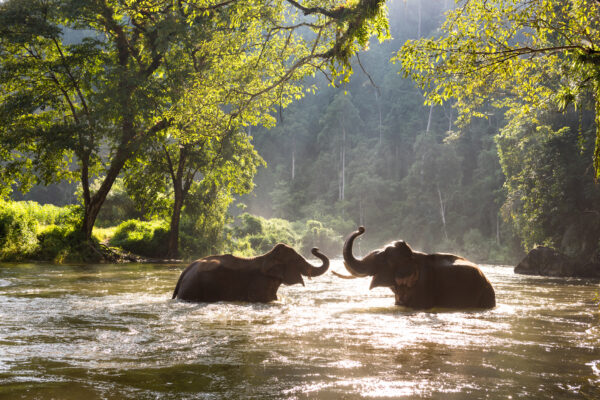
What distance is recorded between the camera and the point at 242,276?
821 cm

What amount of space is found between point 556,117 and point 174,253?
63.5ft

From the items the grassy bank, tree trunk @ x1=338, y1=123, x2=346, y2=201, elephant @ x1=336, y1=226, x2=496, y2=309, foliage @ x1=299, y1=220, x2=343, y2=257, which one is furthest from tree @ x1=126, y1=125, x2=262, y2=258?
tree trunk @ x1=338, y1=123, x2=346, y2=201

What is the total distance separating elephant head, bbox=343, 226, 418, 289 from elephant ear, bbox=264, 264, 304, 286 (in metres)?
0.89

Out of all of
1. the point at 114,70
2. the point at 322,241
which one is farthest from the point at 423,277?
the point at 322,241

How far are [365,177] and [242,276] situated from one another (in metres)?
63.5

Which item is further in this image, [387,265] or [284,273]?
[284,273]

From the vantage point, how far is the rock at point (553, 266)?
19.2 metres

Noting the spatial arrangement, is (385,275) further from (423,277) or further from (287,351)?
(287,351)

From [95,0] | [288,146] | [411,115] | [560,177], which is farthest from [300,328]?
[288,146]

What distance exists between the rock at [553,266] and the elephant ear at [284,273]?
15.3 meters

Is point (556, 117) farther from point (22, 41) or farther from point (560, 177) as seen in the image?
point (22, 41)

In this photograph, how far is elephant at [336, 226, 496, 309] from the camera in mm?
7789

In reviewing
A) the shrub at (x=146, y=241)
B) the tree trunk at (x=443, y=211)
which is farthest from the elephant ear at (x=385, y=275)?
the tree trunk at (x=443, y=211)

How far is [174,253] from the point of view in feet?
75.8
